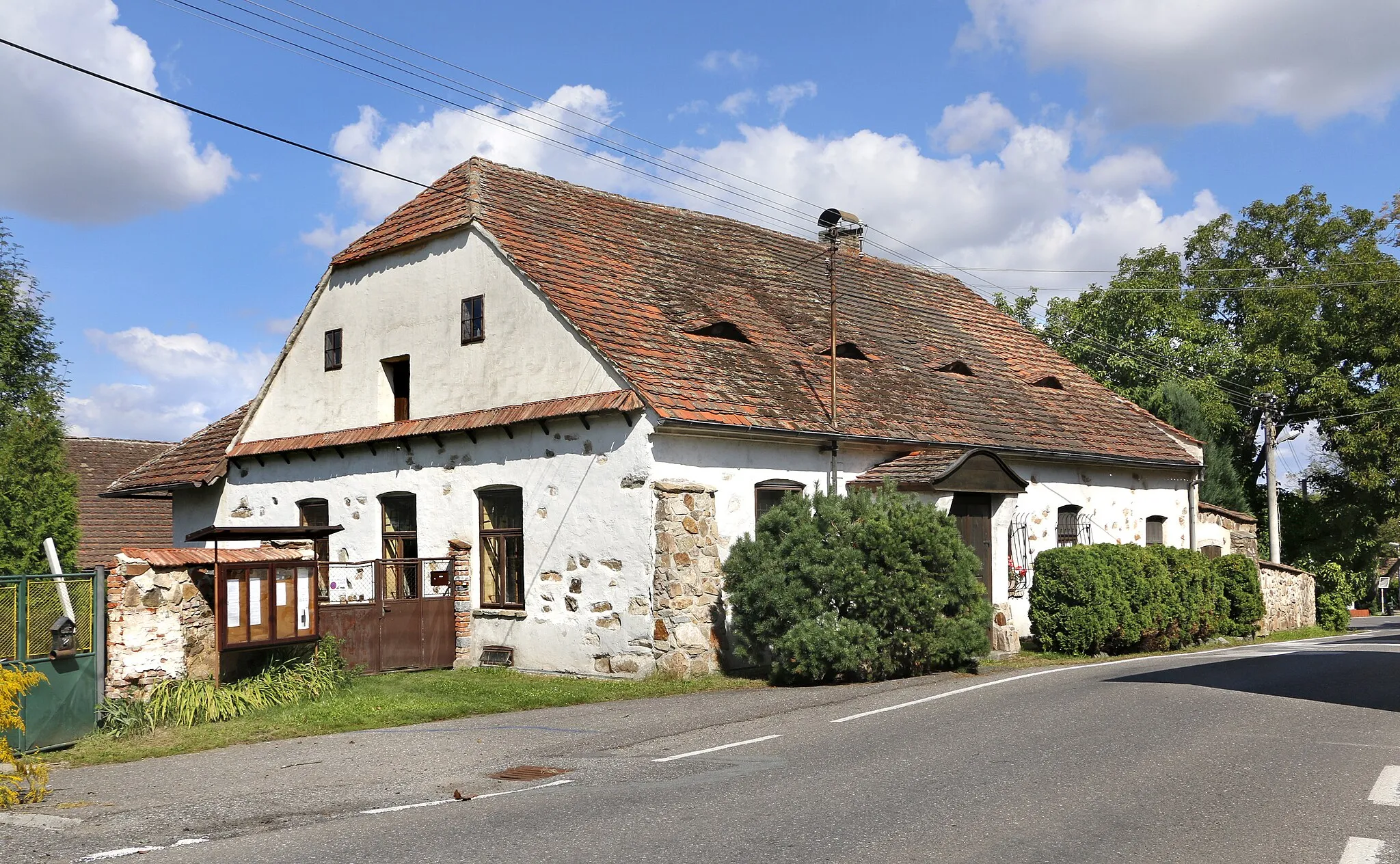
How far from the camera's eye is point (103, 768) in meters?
10.0

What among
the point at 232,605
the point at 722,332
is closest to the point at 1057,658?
the point at 722,332

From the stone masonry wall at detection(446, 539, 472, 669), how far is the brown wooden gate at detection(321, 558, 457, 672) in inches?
3.4

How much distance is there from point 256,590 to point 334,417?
27.2 ft

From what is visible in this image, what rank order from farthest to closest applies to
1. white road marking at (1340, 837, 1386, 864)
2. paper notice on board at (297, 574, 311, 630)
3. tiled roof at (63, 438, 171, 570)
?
tiled roof at (63, 438, 171, 570), paper notice on board at (297, 574, 311, 630), white road marking at (1340, 837, 1386, 864)

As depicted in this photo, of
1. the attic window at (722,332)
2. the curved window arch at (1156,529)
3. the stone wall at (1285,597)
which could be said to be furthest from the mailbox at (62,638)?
the stone wall at (1285,597)

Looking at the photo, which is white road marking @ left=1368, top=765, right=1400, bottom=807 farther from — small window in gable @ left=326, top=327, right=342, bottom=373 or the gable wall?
small window in gable @ left=326, top=327, right=342, bottom=373

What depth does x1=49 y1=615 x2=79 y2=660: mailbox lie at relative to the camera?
10.9m

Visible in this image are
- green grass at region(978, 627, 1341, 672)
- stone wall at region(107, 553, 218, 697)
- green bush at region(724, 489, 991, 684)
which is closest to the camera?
stone wall at region(107, 553, 218, 697)

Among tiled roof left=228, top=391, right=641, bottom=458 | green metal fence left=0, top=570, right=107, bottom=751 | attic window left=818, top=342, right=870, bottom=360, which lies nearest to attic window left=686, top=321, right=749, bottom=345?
attic window left=818, top=342, right=870, bottom=360

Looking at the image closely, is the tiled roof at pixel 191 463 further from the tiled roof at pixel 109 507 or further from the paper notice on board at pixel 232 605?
the paper notice on board at pixel 232 605

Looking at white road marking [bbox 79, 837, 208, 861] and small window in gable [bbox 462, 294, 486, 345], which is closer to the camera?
white road marking [bbox 79, 837, 208, 861]

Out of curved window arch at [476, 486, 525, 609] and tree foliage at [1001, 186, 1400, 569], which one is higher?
tree foliage at [1001, 186, 1400, 569]

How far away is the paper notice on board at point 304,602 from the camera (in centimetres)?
1368

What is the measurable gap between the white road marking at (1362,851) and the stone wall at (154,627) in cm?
1065
